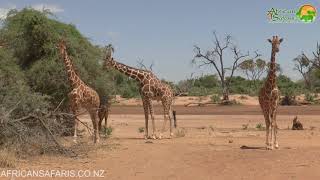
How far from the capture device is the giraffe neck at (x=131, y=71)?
1914 cm

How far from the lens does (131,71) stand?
19250 mm

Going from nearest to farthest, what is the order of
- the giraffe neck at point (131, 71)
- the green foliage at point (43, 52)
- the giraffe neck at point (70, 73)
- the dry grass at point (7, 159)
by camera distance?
the dry grass at point (7, 159), the giraffe neck at point (70, 73), the green foliage at point (43, 52), the giraffe neck at point (131, 71)

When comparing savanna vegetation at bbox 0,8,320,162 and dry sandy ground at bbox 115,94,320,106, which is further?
dry sandy ground at bbox 115,94,320,106

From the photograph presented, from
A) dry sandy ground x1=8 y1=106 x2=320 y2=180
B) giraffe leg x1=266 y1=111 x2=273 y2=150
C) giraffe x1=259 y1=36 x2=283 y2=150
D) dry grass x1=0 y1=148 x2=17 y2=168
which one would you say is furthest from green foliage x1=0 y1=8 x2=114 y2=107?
giraffe leg x1=266 y1=111 x2=273 y2=150

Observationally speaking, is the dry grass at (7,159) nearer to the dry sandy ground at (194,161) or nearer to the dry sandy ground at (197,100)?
the dry sandy ground at (194,161)

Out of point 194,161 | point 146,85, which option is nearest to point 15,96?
point 194,161

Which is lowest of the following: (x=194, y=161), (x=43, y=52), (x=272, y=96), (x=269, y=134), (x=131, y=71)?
(x=194, y=161)

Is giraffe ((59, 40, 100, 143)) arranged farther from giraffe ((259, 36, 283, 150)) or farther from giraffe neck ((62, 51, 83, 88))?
giraffe ((259, 36, 283, 150))

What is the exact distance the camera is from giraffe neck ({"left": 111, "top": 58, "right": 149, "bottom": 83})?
1914cm

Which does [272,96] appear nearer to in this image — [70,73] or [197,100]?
[70,73]

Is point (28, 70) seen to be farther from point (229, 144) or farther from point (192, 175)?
point (192, 175)

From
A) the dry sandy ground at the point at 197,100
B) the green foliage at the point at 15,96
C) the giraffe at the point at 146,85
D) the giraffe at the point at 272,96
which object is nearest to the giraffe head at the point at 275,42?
the giraffe at the point at 272,96

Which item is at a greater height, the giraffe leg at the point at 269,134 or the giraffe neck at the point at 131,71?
the giraffe neck at the point at 131,71

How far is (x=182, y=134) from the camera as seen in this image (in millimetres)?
19641
